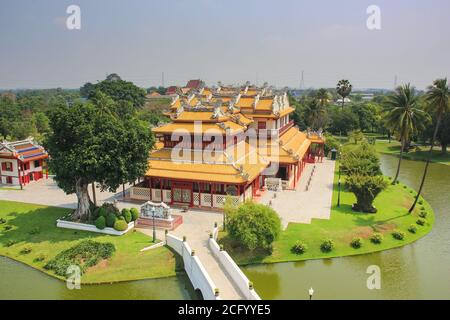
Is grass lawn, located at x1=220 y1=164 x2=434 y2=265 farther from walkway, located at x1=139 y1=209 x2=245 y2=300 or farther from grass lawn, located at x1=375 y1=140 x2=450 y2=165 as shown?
grass lawn, located at x1=375 y1=140 x2=450 y2=165

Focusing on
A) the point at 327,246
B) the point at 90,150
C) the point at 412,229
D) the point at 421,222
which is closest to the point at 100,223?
the point at 90,150

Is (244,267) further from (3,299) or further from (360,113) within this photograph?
(360,113)


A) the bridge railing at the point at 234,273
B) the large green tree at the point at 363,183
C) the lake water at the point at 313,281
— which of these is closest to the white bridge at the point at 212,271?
A: the bridge railing at the point at 234,273

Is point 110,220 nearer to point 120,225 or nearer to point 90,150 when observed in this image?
point 120,225

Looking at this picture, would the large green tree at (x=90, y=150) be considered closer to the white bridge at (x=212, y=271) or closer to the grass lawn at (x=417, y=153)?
the white bridge at (x=212, y=271)

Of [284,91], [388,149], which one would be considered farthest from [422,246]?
[388,149]

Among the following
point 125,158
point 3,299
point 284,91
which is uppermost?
point 284,91

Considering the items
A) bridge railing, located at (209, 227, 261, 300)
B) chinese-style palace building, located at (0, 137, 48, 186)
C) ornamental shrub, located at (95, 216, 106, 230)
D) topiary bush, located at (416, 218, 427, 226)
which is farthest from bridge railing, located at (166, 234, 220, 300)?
chinese-style palace building, located at (0, 137, 48, 186)
